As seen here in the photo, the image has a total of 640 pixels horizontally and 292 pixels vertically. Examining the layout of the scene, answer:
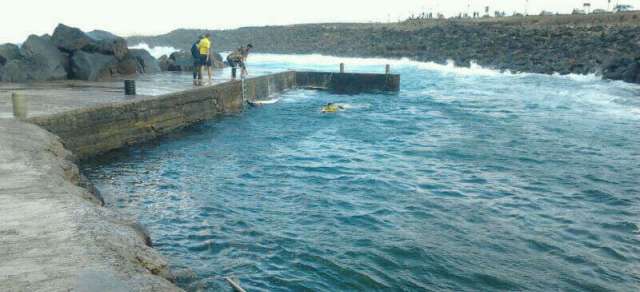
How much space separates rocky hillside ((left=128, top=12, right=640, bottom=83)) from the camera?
3746 cm

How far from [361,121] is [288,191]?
9.35m

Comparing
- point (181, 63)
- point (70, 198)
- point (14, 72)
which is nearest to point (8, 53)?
point (14, 72)

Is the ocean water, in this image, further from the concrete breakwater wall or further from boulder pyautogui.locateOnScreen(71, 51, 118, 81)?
boulder pyautogui.locateOnScreen(71, 51, 118, 81)

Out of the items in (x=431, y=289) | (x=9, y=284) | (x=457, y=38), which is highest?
(x=457, y=38)

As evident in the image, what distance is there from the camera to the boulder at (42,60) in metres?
18.7

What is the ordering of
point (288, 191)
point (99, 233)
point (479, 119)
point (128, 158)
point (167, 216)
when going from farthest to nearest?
point (479, 119) < point (128, 158) < point (288, 191) < point (167, 216) < point (99, 233)

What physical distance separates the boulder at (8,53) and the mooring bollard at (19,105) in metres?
9.41

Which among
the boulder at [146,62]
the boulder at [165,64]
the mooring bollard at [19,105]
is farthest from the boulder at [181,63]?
the mooring bollard at [19,105]

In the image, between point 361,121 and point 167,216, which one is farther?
point 361,121

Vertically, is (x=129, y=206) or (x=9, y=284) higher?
(x=9, y=284)

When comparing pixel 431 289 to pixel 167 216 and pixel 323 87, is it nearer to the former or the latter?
pixel 167 216

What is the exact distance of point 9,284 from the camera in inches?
167

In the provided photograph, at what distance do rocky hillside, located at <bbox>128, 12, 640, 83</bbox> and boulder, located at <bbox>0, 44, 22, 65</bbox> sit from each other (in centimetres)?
3008

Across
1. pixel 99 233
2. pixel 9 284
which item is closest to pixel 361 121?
pixel 99 233
